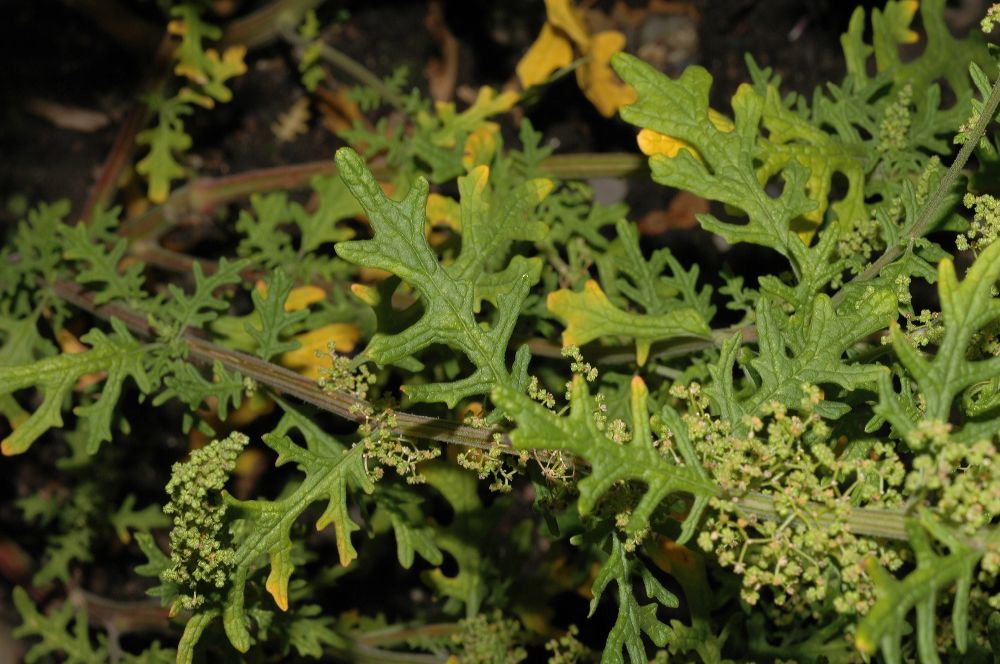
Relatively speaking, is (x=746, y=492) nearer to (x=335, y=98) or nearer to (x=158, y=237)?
(x=158, y=237)

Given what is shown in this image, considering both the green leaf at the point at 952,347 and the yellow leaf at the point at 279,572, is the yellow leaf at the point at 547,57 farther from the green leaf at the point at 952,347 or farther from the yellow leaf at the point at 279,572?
the green leaf at the point at 952,347

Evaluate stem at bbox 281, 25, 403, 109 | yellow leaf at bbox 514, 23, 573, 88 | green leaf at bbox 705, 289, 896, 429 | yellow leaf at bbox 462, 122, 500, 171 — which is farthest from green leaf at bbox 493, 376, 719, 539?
stem at bbox 281, 25, 403, 109

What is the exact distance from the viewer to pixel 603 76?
3.39 meters

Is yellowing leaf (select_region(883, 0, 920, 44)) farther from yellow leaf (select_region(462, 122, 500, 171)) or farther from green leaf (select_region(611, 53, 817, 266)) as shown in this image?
yellow leaf (select_region(462, 122, 500, 171))

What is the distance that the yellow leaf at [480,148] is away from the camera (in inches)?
111

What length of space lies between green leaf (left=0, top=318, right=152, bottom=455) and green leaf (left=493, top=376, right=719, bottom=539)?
4.12 ft

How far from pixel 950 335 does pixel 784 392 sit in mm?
355

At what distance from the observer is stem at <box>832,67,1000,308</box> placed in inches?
69.6

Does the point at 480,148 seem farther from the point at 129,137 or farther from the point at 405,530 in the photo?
the point at 129,137

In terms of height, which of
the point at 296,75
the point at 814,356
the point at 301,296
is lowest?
the point at 301,296

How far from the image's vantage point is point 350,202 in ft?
9.77

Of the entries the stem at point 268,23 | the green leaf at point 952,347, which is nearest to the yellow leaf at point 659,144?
the green leaf at point 952,347

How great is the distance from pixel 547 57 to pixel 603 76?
21 cm

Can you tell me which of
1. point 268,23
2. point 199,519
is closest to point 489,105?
point 268,23
